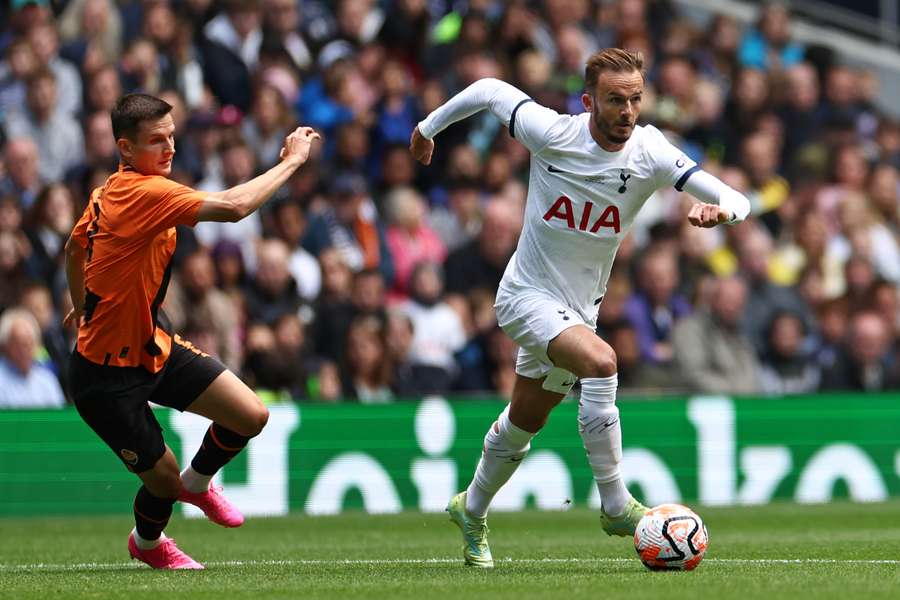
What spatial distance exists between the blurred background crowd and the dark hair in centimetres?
542

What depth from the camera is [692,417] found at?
15766 mm

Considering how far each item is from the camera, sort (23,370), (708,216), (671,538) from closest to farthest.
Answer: (708,216)
(671,538)
(23,370)

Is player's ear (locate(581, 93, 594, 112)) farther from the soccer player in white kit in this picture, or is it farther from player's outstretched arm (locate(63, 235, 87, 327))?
player's outstretched arm (locate(63, 235, 87, 327))

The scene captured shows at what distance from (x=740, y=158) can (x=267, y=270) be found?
259 inches

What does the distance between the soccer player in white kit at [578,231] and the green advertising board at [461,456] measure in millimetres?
5766

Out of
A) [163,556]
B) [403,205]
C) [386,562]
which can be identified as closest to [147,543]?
[163,556]

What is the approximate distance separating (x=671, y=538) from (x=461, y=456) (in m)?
6.69

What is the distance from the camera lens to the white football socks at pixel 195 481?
9438 millimetres

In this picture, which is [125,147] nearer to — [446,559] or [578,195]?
[578,195]

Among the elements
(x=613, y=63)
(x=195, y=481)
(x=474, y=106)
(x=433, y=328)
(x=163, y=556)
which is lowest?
(x=433, y=328)

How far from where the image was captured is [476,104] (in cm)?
923

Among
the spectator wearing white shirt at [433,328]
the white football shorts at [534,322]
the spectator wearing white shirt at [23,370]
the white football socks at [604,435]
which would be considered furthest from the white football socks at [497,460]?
the spectator wearing white shirt at [433,328]

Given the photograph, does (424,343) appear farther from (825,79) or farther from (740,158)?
(825,79)

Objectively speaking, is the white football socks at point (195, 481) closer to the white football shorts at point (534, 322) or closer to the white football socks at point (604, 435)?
the white football shorts at point (534, 322)
